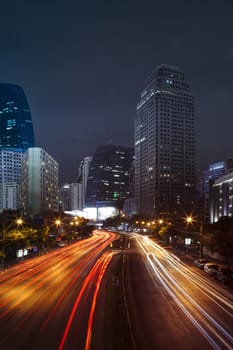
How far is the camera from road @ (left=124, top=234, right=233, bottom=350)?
73.9 ft

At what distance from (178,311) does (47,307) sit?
10419mm

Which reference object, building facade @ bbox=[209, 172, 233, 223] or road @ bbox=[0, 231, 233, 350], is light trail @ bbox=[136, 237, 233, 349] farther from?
building facade @ bbox=[209, 172, 233, 223]

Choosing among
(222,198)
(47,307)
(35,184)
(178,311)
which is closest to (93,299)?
(47,307)

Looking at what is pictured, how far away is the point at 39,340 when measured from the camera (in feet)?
73.6

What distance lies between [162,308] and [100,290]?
971 centimetres

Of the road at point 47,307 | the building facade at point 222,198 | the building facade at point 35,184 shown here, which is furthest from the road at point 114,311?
the building facade at point 35,184

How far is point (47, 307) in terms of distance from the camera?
31.0m

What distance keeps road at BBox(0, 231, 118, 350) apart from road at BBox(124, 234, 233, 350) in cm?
355

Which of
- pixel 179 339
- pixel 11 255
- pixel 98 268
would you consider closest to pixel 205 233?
pixel 98 268

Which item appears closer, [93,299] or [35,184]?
[93,299]

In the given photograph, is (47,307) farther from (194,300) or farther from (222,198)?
(222,198)

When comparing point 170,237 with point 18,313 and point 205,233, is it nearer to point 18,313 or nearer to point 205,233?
point 205,233

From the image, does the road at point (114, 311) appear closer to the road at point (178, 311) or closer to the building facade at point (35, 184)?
the road at point (178, 311)

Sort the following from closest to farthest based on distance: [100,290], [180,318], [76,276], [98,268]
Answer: [180,318], [100,290], [76,276], [98,268]
